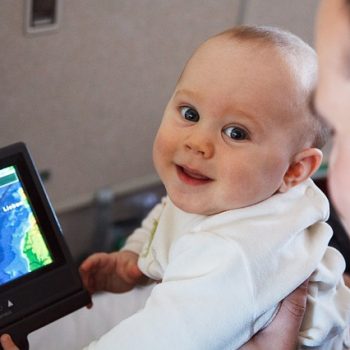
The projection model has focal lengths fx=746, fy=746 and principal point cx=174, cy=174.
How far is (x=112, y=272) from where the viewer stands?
1205 millimetres

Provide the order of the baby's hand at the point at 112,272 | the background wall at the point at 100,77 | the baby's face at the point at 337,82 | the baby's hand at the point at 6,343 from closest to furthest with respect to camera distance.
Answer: the baby's face at the point at 337,82 → the baby's hand at the point at 6,343 → the baby's hand at the point at 112,272 → the background wall at the point at 100,77

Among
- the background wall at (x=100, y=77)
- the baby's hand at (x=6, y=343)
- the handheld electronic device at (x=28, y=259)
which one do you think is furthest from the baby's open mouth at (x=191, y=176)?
the background wall at (x=100, y=77)

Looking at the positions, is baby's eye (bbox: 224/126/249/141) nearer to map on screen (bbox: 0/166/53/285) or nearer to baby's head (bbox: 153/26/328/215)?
baby's head (bbox: 153/26/328/215)

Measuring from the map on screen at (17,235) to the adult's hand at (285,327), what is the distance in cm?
31

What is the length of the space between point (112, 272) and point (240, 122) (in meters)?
0.42

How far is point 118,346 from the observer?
886mm

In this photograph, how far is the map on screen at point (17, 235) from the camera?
102 cm

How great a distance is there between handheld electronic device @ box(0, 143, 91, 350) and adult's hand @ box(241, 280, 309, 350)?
25 centimetres

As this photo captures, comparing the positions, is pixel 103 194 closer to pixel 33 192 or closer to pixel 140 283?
pixel 140 283

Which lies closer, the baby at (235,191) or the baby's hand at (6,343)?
the baby at (235,191)

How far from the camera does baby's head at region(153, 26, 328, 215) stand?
2.92ft

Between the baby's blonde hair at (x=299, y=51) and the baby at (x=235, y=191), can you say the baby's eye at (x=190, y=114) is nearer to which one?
the baby at (x=235, y=191)

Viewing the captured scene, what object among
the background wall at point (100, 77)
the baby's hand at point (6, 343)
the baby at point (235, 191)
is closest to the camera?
the baby at point (235, 191)

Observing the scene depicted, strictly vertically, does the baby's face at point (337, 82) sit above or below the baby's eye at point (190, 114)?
above
